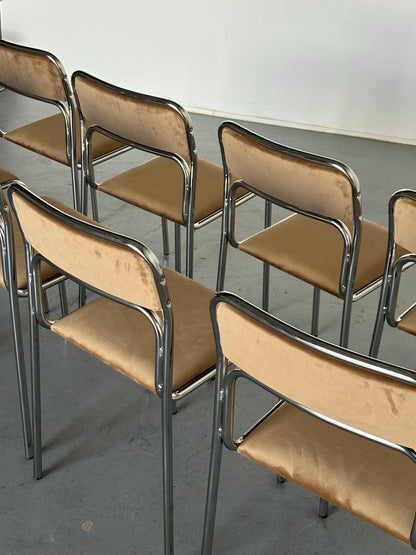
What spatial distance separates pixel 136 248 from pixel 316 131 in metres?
3.51

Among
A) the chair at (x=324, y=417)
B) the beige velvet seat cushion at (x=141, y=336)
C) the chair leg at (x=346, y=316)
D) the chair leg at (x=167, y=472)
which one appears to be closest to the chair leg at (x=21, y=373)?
the beige velvet seat cushion at (x=141, y=336)

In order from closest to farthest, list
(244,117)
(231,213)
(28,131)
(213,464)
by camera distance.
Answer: (213,464), (231,213), (28,131), (244,117)

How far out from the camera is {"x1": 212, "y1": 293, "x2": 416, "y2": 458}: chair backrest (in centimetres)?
161

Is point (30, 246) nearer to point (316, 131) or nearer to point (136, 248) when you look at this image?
point (136, 248)

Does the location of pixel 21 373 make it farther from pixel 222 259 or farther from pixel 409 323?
pixel 409 323

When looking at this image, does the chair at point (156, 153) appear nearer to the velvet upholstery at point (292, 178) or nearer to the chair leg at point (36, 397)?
the velvet upholstery at point (292, 178)

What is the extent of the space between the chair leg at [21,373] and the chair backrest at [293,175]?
0.86 metres

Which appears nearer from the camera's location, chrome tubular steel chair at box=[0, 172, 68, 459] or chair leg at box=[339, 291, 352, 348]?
chrome tubular steel chair at box=[0, 172, 68, 459]

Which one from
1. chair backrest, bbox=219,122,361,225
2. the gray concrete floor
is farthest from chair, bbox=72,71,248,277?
the gray concrete floor

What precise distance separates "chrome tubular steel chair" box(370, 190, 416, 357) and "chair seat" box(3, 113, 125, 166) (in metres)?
1.48

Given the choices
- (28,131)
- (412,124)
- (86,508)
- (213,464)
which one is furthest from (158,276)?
(412,124)

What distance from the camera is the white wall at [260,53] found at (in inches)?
191

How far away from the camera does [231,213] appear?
2.94m

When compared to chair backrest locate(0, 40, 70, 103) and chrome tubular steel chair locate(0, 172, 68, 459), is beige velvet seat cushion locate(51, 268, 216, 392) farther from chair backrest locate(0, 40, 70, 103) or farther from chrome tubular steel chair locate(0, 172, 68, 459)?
chair backrest locate(0, 40, 70, 103)
